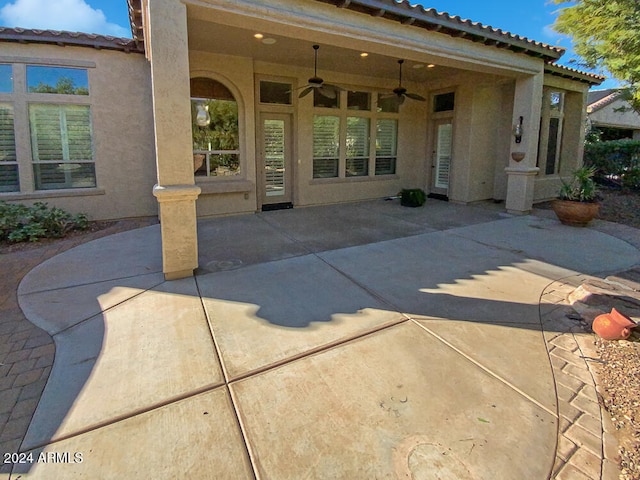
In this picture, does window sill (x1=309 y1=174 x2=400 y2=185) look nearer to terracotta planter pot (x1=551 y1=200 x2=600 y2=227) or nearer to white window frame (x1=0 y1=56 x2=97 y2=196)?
terracotta planter pot (x1=551 y1=200 x2=600 y2=227)

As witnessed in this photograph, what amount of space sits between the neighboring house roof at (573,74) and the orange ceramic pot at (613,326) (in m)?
7.40

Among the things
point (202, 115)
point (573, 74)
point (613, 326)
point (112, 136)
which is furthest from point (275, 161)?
point (573, 74)

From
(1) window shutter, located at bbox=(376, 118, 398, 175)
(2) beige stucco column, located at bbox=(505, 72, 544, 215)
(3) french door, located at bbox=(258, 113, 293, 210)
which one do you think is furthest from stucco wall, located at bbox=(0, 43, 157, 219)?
(2) beige stucco column, located at bbox=(505, 72, 544, 215)

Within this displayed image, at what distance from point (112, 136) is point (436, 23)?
6.50 m

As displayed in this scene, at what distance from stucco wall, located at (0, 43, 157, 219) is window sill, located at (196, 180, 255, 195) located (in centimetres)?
117

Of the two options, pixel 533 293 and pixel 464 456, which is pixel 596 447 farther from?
pixel 533 293

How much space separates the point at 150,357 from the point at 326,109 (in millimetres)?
7810

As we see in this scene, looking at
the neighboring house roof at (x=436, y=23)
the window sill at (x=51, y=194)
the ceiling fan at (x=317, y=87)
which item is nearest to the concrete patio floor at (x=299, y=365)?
the window sill at (x=51, y=194)

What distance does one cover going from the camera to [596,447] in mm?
2018

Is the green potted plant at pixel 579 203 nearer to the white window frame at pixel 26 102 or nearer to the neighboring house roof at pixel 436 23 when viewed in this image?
the neighboring house roof at pixel 436 23

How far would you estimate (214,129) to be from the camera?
7914 millimetres

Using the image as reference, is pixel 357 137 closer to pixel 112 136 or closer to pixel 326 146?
pixel 326 146

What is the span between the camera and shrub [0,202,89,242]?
19.9 feet

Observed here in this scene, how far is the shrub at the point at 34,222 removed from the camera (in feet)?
19.9
